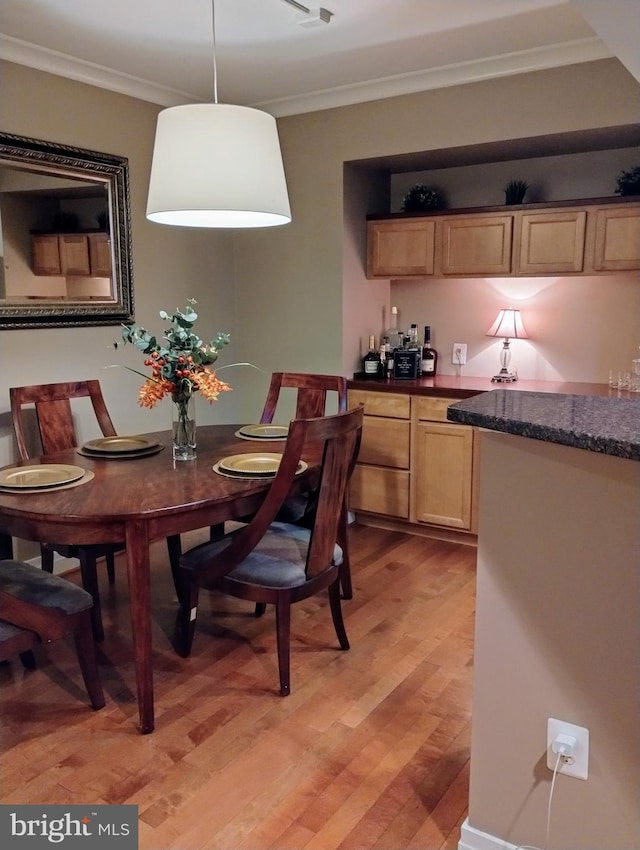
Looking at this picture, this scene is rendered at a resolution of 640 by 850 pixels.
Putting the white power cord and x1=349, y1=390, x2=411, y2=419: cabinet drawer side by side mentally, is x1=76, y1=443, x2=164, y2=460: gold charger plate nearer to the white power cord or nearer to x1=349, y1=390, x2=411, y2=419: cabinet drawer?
x1=349, y1=390, x2=411, y2=419: cabinet drawer

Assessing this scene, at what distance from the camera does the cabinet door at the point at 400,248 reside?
4.03 m

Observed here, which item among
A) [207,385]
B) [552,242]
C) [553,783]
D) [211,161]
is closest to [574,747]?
[553,783]

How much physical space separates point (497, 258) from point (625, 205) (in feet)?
2.25

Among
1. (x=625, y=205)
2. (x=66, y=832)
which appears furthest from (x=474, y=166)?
(x=66, y=832)

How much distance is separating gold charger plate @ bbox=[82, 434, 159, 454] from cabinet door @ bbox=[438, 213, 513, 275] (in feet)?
6.70

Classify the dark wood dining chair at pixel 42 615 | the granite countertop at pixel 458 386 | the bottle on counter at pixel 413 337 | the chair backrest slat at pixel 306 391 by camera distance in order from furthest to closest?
the bottle on counter at pixel 413 337, the granite countertop at pixel 458 386, the chair backrest slat at pixel 306 391, the dark wood dining chair at pixel 42 615

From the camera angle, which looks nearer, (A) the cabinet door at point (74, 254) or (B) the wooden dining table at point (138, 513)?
(B) the wooden dining table at point (138, 513)

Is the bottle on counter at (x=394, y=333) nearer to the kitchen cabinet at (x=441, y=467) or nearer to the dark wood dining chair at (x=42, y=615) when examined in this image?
the kitchen cabinet at (x=441, y=467)

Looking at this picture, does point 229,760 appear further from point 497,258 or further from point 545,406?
point 497,258

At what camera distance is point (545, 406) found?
68.3 inches

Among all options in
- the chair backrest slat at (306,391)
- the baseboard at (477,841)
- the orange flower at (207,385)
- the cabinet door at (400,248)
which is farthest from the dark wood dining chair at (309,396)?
the baseboard at (477,841)

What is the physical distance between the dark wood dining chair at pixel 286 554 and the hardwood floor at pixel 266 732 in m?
0.24

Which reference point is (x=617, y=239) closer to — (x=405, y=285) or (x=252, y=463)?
(x=405, y=285)

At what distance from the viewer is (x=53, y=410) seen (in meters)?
3.24
